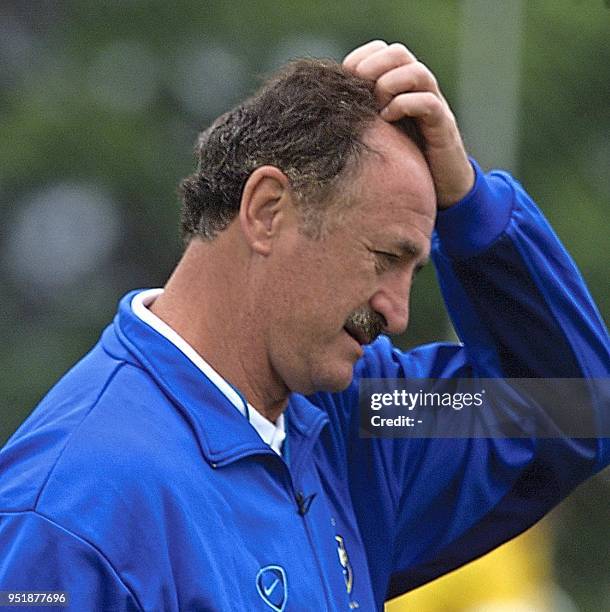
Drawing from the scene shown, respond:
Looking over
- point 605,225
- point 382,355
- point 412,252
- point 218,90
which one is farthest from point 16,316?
point 412,252

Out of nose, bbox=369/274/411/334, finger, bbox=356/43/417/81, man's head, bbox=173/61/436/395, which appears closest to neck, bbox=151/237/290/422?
man's head, bbox=173/61/436/395

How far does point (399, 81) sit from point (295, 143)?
0.43 ft

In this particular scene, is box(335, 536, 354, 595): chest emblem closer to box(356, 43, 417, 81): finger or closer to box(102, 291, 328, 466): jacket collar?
box(102, 291, 328, 466): jacket collar

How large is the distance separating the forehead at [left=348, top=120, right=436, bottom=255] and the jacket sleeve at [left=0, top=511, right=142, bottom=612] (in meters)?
0.43

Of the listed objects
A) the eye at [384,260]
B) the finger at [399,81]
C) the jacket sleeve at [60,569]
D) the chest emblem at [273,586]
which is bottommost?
the chest emblem at [273,586]

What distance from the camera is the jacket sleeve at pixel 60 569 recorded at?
1.06 metres

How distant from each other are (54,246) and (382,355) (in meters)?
2.55

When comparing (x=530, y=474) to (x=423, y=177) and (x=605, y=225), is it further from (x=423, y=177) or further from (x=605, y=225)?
(x=605, y=225)

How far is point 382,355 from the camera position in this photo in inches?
62.6

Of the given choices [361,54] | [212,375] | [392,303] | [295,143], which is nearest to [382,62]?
[361,54]

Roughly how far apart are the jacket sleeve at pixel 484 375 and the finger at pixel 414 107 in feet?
0.51

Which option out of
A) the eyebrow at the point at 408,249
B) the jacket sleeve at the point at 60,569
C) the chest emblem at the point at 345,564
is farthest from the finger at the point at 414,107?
the jacket sleeve at the point at 60,569

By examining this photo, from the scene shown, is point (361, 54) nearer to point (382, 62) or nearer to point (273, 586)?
point (382, 62)

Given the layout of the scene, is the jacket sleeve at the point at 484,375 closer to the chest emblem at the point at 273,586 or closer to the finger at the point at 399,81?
the finger at the point at 399,81
